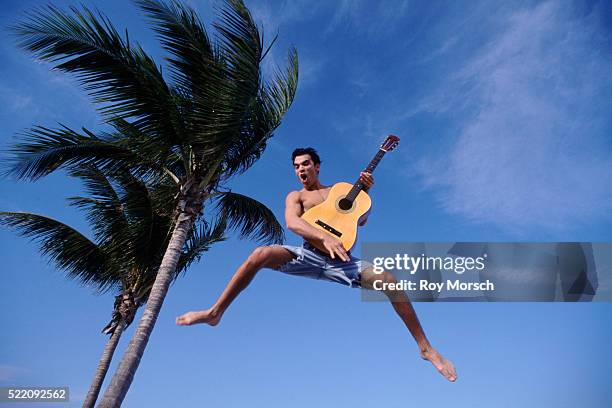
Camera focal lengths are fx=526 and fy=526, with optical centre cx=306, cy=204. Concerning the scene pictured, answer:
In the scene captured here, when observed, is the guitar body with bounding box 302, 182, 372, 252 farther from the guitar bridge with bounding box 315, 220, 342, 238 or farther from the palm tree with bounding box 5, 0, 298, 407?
the palm tree with bounding box 5, 0, 298, 407

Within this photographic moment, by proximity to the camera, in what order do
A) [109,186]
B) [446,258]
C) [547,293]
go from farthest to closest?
[109,186]
[547,293]
[446,258]

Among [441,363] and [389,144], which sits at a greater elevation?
[389,144]

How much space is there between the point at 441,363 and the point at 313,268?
1074 millimetres

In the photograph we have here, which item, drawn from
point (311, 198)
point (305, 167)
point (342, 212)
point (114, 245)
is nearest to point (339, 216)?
point (342, 212)

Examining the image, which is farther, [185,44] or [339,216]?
[185,44]

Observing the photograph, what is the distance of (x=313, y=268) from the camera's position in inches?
134

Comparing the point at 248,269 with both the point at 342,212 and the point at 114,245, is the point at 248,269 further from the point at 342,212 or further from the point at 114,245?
the point at 114,245

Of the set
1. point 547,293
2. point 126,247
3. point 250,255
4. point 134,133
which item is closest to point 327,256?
point 250,255

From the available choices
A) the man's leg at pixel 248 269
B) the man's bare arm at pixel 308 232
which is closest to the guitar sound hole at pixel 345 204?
the man's bare arm at pixel 308 232

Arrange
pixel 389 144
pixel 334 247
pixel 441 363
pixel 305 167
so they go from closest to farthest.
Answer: pixel 334 247, pixel 441 363, pixel 305 167, pixel 389 144

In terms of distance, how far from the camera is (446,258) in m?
4.23

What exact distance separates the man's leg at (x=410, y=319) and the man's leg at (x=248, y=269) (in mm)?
513

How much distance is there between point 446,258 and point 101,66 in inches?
198

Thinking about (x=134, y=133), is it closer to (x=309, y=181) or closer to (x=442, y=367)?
(x=309, y=181)
